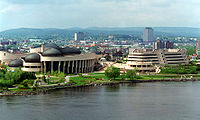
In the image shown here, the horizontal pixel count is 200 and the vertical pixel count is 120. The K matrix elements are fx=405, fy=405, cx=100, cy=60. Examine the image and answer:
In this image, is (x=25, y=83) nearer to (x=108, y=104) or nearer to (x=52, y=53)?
(x=108, y=104)

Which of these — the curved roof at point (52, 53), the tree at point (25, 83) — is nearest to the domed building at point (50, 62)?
the curved roof at point (52, 53)

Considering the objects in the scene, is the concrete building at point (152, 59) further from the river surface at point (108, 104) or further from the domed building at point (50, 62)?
the river surface at point (108, 104)

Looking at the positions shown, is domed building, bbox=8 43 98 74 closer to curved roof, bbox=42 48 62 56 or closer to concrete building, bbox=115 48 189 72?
curved roof, bbox=42 48 62 56

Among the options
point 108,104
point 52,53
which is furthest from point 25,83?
point 52,53

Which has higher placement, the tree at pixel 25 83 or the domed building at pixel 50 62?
the domed building at pixel 50 62

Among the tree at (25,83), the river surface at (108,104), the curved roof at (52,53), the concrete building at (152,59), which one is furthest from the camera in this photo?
the concrete building at (152,59)

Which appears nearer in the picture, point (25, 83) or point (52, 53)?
point (25, 83)
